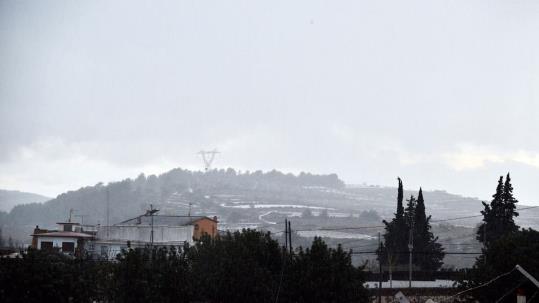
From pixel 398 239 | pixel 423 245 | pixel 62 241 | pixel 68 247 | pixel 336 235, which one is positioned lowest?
pixel 336 235

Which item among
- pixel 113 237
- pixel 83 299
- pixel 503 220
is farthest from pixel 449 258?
pixel 83 299

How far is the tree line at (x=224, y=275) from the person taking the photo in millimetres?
35531

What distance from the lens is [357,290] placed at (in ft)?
122

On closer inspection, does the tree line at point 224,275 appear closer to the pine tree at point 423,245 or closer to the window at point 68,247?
the window at point 68,247

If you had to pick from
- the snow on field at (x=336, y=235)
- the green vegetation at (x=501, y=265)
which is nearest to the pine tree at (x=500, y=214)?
the green vegetation at (x=501, y=265)

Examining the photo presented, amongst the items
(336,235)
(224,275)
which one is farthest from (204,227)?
(336,235)

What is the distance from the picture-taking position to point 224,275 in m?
38.2

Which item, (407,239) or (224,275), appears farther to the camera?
(407,239)

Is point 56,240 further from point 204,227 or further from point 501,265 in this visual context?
point 501,265

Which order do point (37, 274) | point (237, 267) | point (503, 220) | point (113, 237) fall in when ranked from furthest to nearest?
point (113, 237) < point (503, 220) < point (237, 267) < point (37, 274)

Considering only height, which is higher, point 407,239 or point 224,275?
point 407,239

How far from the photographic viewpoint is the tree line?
117 ft

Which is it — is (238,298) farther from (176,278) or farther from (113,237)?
(113,237)

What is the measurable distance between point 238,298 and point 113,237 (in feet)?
135
